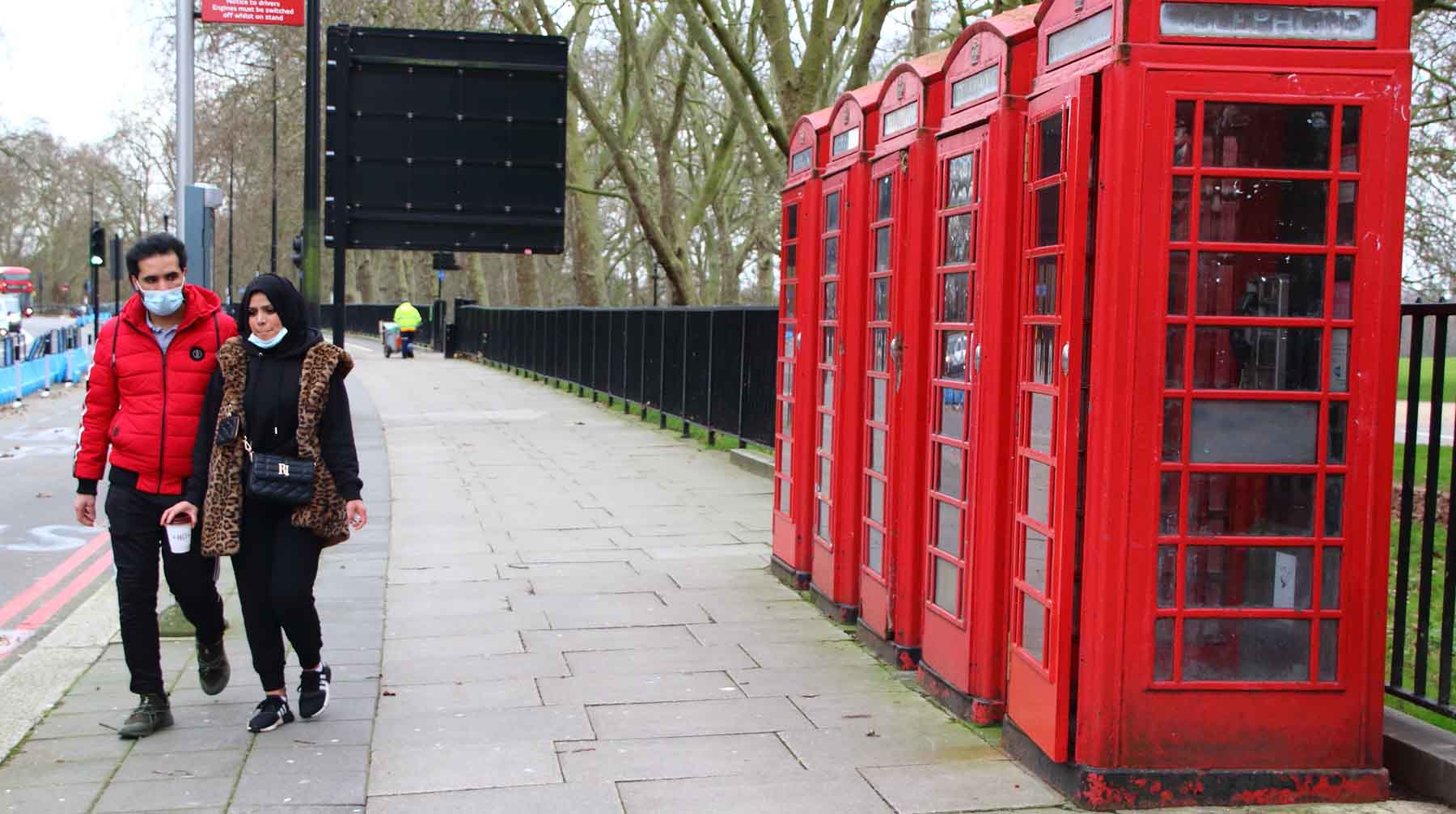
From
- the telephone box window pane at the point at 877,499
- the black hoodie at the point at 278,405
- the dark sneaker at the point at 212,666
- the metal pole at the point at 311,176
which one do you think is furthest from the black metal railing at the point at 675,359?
the black hoodie at the point at 278,405

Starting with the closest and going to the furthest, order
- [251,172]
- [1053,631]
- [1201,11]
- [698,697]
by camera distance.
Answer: [1201,11]
[1053,631]
[698,697]
[251,172]

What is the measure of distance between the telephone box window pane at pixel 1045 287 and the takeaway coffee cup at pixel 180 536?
9.27 ft

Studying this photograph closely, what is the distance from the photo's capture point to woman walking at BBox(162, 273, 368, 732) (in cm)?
529

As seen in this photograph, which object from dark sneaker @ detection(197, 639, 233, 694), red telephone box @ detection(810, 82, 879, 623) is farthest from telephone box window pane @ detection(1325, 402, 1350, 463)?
dark sneaker @ detection(197, 639, 233, 694)

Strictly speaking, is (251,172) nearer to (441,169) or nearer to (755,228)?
(755,228)

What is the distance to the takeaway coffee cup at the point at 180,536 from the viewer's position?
5.29 m

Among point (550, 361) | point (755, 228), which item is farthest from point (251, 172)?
point (550, 361)

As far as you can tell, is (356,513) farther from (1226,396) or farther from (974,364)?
(1226,396)

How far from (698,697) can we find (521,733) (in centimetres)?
78

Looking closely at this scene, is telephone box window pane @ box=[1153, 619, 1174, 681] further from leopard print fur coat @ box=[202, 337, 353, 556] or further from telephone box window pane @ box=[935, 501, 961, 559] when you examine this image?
leopard print fur coat @ box=[202, 337, 353, 556]

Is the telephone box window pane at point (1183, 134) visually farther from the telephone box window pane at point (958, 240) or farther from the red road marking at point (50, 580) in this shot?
the red road marking at point (50, 580)

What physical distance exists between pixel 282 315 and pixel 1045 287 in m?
2.48

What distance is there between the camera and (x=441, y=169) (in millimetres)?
13539

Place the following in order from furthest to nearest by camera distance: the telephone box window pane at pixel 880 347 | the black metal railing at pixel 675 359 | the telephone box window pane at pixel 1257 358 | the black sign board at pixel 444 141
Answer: the black metal railing at pixel 675 359, the black sign board at pixel 444 141, the telephone box window pane at pixel 880 347, the telephone box window pane at pixel 1257 358
